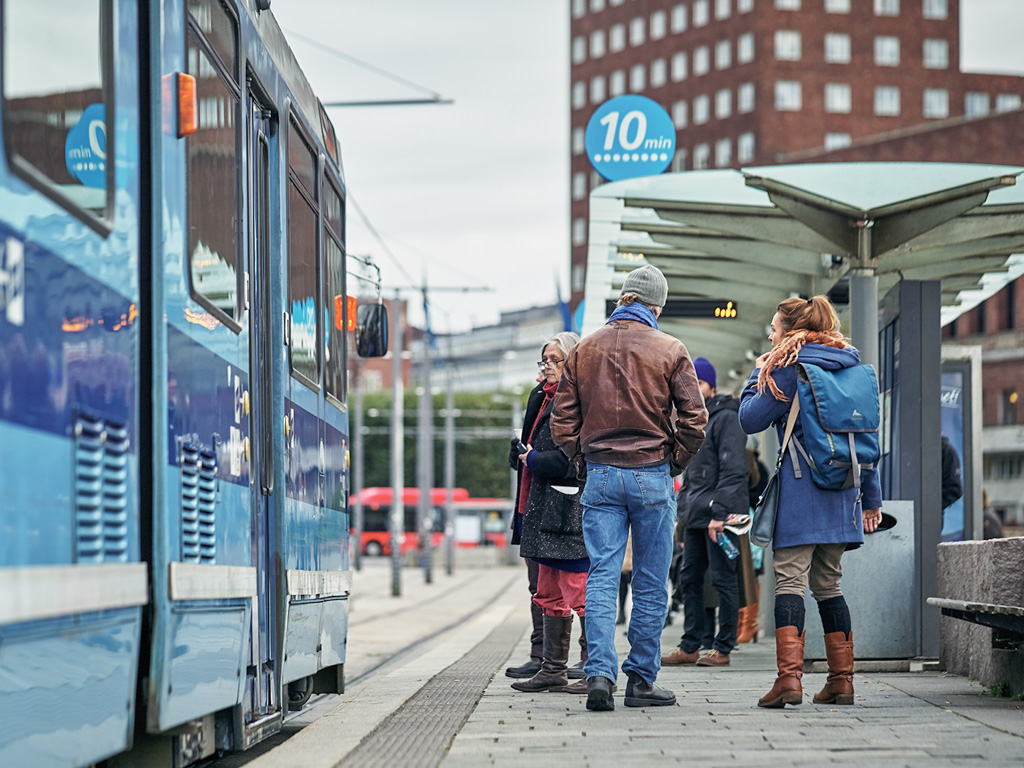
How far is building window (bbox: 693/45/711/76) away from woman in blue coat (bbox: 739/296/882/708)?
246ft

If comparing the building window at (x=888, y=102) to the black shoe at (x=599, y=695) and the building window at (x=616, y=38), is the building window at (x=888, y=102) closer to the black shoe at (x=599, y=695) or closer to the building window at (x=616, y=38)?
the building window at (x=616, y=38)

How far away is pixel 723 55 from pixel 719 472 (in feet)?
236

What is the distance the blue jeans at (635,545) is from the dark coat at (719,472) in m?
2.58

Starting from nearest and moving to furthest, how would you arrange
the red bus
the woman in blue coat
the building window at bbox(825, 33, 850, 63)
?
the woman in blue coat, the red bus, the building window at bbox(825, 33, 850, 63)

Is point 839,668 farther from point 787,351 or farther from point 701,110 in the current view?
point 701,110

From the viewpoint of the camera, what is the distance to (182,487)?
4.83 meters

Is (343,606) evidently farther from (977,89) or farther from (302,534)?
(977,89)

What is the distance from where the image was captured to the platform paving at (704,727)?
541 cm

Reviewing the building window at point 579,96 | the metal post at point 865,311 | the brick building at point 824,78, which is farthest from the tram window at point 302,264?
the building window at point 579,96

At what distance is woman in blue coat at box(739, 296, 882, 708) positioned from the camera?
6961 mm

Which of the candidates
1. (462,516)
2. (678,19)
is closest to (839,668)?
(462,516)

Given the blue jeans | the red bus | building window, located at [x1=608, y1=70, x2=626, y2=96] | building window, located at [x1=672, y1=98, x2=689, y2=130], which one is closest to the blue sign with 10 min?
the blue jeans

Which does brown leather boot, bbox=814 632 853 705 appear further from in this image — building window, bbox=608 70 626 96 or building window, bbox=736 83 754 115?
building window, bbox=608 70 626 96

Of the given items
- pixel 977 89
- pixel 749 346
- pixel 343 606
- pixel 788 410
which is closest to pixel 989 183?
pixel 788 410
